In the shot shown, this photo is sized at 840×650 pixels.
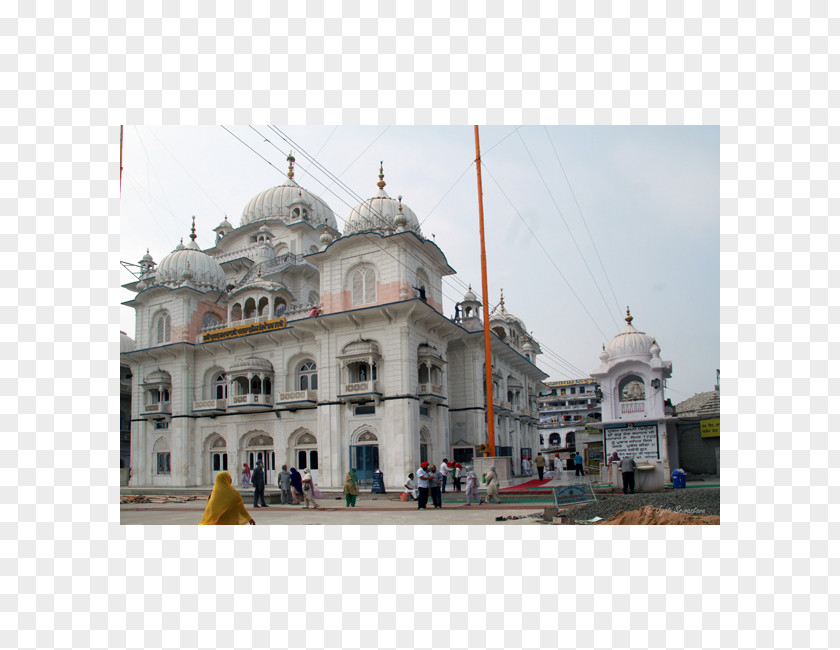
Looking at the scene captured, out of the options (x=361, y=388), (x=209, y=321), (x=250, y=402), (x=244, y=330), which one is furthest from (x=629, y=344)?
(x=209, y=321)

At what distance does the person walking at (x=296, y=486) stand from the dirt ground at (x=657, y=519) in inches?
344

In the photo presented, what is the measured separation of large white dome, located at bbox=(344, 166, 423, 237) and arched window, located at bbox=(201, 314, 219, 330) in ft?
28.6

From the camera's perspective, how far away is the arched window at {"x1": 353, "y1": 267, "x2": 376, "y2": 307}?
915 inches

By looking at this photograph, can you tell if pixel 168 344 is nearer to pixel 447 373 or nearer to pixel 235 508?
pixel 447 373

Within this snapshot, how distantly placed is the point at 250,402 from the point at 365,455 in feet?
18.7


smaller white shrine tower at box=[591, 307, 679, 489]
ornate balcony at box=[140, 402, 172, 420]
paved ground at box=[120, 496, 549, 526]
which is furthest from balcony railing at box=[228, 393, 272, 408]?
smaller white shrine tower at box=[591, 307, 679, 489]

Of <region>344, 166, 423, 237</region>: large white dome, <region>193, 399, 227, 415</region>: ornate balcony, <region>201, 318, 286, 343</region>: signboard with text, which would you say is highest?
<region>344, 166, 423, 237</region>: large white dome

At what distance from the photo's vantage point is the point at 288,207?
33.6 metres

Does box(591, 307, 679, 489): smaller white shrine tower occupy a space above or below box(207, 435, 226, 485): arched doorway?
above

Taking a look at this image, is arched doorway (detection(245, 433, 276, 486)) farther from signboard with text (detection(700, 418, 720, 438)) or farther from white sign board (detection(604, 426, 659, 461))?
signboard with text (detection(700, 418, 720, 438))

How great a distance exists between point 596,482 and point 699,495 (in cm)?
579

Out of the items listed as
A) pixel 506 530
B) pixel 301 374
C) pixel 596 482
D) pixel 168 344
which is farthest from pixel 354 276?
pixel 506 530

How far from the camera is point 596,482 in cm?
1758

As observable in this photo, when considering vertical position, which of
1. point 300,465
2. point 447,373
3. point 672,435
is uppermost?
point 447,373
